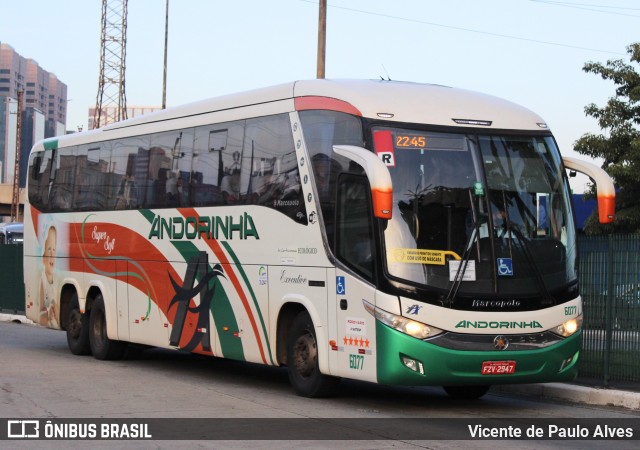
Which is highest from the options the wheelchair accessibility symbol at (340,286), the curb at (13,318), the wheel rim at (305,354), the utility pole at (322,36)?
the utility pole at (322,36)

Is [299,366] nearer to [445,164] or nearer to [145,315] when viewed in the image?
[445,164]

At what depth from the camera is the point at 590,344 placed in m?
15.1

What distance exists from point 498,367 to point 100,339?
9175 mm

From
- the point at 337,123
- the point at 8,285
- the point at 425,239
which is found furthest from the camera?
the point at 8,285

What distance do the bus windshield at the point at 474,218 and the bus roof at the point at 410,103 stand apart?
21 centimetres

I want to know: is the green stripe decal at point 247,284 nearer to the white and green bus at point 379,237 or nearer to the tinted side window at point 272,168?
the white and green bus at point 379,237

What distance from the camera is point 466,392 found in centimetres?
1439

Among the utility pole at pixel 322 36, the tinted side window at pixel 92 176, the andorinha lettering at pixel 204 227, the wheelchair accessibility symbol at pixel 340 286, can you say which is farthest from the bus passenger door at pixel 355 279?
the utility pole at pixel 322 36

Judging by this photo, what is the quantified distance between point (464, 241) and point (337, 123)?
2.12 m

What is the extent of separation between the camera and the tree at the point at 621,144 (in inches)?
1166

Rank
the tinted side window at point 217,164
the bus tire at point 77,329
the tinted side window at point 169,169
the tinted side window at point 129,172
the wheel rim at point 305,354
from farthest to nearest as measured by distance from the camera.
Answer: the bus tire at point 77,329 < the tinted side window at point 129,172 < the tinted side window at point 169,169 < the tinted side window at point 217,164 < the wheel rim at point 305,354

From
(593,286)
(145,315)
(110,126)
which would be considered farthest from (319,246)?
(110,126)

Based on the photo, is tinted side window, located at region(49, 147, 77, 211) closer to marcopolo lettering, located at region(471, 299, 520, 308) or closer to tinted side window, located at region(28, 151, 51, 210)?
tinted side window, located at region(28, 151, 51, 210)

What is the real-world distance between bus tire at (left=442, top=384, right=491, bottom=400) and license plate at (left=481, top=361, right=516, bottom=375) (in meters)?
1.91
